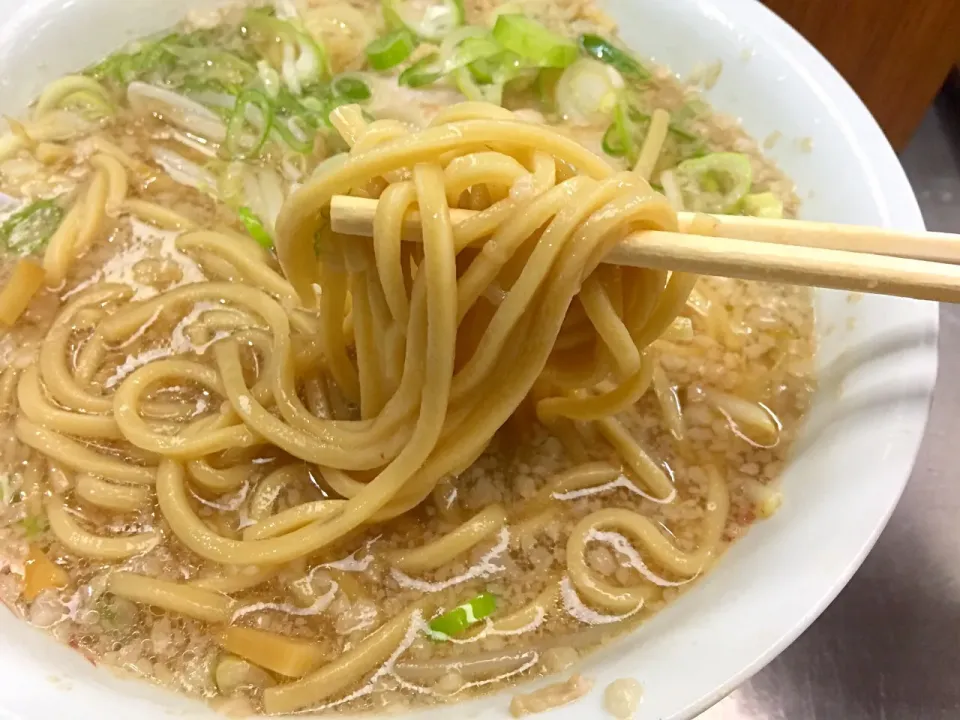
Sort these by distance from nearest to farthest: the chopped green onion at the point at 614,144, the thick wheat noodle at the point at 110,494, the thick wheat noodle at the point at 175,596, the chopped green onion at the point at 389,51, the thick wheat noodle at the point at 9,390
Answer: the thick wheat noodle at the point at 175,596, the thick wheat noodle at the point at 110,494, the thick wheat noodle at the point at 9,390, the chopped green onion at the point at 614,144, the chopped green onion at the point at 389,51

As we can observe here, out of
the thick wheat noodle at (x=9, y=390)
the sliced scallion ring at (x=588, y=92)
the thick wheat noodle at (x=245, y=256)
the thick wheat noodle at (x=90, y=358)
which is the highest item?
the sliced scallion ring at (x=588, y=92)

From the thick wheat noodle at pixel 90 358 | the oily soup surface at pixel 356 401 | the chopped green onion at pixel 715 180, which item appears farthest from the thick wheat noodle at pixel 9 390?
the chopped green onion at pixel 715 180

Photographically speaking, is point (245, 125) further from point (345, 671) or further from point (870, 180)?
point (870, 180)

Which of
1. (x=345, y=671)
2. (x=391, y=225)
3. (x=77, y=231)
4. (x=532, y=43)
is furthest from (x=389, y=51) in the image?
(x=345, y=671)

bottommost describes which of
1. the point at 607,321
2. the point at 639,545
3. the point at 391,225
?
the point at 639,545

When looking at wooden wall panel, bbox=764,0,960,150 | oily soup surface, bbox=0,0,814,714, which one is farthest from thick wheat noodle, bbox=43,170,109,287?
wooden wall panel, bbox=764,0,960,150

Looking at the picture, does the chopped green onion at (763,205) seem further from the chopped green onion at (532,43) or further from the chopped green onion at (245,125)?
the chopped green onion at (245,125)
